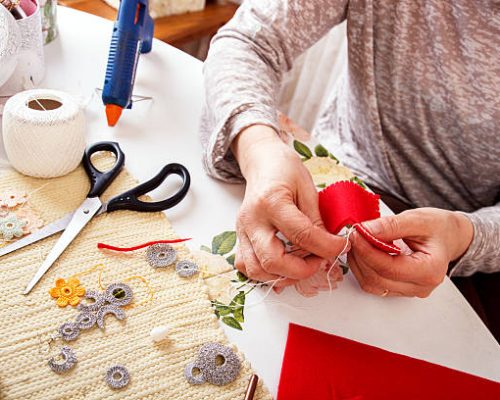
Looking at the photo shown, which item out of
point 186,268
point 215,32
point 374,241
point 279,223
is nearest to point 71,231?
point 186,268

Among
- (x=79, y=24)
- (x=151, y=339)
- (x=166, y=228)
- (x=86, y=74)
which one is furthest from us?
(x=79, y=24)

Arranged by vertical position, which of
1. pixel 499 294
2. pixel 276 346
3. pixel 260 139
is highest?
pixel 260 139

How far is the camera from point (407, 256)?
646 mm

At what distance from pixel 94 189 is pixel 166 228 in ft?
0.34

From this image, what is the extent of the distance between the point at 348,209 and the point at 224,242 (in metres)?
0.16

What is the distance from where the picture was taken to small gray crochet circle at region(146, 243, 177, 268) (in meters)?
0.61

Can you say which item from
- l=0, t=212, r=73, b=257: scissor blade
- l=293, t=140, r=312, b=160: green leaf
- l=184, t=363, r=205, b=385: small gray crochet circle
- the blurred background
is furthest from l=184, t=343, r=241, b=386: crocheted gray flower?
the blurred background

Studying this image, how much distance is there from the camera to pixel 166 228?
65 centimetres

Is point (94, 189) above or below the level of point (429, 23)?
below

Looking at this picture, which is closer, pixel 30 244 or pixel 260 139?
pixel 30 244

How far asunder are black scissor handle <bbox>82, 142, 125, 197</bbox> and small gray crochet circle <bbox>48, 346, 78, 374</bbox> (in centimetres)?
21

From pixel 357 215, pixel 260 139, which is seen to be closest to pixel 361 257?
pixel 357 215

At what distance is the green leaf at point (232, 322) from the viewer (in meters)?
0.58

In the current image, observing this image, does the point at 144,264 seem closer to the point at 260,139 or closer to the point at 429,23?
the point at 260,139
